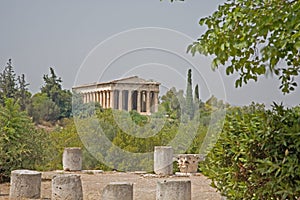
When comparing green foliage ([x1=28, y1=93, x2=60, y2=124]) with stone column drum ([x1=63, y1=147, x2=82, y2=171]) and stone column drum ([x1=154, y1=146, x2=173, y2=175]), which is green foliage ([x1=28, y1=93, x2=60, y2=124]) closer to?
stone column drum ([x1=63, y1=147, x2=82, y2=171])

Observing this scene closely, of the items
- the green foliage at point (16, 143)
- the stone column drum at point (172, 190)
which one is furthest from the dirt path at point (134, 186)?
the stone column drum at point (172, 190)

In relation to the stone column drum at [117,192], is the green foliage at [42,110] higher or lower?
higher

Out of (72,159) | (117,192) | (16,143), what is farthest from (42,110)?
(117,192)

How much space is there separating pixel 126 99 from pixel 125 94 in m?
0.24

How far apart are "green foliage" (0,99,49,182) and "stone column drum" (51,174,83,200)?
316 centimetres

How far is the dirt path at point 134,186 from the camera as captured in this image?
35.5ft

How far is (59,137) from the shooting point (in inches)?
723

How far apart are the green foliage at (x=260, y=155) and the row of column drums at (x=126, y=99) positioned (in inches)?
492

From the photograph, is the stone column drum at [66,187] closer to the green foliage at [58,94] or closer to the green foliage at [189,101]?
the green foliage at [189,101]

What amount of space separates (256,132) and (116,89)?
43.8 feet

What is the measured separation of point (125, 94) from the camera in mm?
19469

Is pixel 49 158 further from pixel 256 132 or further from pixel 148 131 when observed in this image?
pixel 256 132

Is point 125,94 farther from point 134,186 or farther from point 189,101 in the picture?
point 134,186

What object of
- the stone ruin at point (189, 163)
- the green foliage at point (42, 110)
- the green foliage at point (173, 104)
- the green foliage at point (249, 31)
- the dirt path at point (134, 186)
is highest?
the green foliage at point (42, 110)
